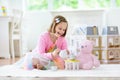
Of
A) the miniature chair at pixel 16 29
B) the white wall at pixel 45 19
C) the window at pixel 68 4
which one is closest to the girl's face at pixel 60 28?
the miniature chair at pixel 16 29

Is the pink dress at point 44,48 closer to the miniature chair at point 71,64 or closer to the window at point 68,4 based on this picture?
the miniature chair at point 71,64

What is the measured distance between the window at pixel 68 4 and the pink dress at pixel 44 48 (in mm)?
3482

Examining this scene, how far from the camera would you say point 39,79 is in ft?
6.10

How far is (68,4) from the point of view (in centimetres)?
600

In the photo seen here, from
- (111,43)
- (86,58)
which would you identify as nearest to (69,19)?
(111,43)

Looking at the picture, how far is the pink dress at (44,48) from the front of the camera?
2.41 m

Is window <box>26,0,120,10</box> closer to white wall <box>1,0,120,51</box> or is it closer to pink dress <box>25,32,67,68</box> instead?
white wall <box>1,0,120,51</box>

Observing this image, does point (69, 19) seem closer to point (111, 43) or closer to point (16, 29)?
point (16, 29)

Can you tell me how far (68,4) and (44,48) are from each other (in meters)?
3.63

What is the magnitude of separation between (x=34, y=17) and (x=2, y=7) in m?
0.86

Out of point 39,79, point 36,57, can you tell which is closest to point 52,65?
point 36,57

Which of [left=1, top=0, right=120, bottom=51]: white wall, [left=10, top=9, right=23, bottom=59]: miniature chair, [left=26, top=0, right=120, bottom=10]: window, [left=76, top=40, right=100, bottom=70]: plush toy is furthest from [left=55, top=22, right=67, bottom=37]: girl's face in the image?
[left=26, top=0, right=120, bottom=10]: window

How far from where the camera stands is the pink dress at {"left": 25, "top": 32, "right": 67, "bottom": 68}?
2411 millimetres

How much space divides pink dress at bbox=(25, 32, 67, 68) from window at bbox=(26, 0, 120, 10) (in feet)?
11.4
